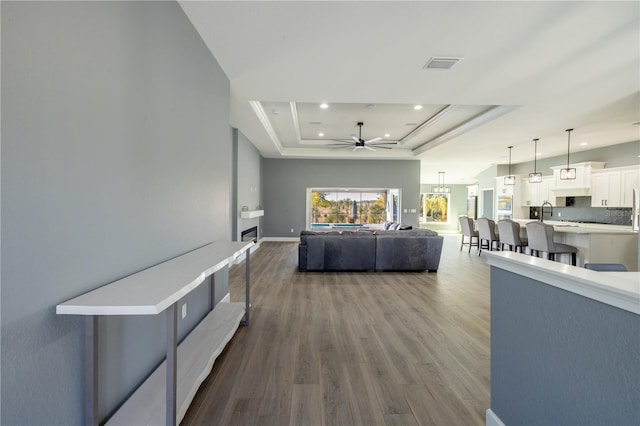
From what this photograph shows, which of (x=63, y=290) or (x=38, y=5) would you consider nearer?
(x=38, y=5)

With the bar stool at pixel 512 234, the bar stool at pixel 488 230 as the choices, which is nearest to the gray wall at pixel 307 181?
the bar stool at pixel 488 230

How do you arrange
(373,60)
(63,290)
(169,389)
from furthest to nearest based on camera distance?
(373,60) < (169,389) < (63,290)

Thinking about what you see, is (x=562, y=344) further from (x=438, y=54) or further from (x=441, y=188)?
(x=441, y=188)

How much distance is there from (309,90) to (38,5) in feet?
9.95

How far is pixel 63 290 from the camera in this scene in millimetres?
1190

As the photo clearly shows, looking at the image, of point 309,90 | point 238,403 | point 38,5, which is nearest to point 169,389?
point 238,403

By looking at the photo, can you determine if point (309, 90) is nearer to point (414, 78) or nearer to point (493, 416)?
point (414, 78)

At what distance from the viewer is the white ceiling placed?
229 centimetres

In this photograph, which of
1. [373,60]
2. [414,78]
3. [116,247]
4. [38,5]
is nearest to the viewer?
[38,5]

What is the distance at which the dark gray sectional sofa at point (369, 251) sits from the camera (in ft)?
17.7

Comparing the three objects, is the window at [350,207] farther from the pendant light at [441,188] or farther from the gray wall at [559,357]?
the gray wall at [559,357]

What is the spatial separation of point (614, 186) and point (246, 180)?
28.6ft

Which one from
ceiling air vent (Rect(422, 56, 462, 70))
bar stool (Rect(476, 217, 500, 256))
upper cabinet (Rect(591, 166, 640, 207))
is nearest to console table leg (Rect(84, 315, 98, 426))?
ceiling air vent (Rect(422, 56, 462, 70))

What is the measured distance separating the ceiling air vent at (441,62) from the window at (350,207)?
6.92m
